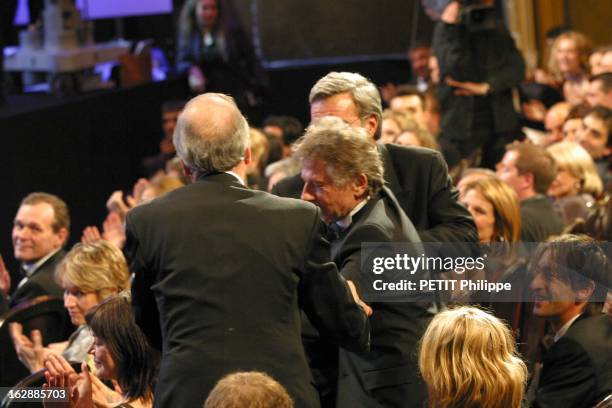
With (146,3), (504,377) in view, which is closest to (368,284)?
(504,377)

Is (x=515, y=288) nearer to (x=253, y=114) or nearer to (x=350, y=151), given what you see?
(x=350, y=151)

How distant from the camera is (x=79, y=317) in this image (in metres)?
3.89

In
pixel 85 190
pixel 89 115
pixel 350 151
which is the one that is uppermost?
pixel 350 151

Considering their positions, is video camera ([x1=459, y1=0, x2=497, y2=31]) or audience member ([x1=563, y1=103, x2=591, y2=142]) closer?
audience member ([x1=563, y1=103, x2=591, y2=142])

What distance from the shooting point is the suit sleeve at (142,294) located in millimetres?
2609

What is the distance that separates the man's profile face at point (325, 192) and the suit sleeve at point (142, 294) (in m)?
0.55

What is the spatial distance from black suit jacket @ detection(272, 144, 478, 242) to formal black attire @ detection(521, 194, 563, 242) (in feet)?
4.35

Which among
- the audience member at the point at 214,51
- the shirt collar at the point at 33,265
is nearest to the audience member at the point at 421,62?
the audience member at the point at 214,51

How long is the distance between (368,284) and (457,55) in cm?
488

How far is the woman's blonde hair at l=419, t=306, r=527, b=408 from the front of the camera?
2.51 m

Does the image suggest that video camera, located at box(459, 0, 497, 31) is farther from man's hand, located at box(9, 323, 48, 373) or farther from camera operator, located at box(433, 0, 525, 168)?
man's hand, located at box(9, 323, 48, 373)

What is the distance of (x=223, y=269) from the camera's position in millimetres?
2547

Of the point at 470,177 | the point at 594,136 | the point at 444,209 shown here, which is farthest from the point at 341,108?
the point at 594,136

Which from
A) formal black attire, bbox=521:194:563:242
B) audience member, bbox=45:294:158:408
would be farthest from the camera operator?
audience member, bbox=45:294:158:408
